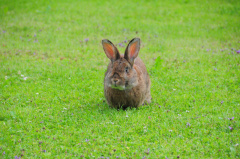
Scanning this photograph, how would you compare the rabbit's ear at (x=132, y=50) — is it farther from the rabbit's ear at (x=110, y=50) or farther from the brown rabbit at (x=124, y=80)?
Result: the rabbit's ear at (x=110, y=50)

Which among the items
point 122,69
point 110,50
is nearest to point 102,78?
point 110,50

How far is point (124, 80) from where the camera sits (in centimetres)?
643

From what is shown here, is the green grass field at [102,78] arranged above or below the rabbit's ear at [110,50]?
below

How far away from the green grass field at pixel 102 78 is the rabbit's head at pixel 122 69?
726 mm

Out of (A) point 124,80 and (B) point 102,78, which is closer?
(A) point 124,80

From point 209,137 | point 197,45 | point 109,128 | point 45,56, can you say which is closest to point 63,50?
point 45,56

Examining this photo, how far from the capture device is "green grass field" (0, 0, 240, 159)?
5.61 m

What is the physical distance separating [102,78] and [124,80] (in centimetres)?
284

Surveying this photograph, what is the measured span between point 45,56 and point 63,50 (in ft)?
2.82

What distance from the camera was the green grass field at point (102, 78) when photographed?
5605 millimetres

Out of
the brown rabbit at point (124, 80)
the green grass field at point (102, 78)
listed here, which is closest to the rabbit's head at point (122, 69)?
the brown rabbit at point (124, 80)

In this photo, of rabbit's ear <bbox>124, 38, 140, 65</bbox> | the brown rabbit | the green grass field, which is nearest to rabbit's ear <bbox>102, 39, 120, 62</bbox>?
the brown rabbit

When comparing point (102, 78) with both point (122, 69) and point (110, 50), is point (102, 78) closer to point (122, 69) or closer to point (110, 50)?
point (110, 50)

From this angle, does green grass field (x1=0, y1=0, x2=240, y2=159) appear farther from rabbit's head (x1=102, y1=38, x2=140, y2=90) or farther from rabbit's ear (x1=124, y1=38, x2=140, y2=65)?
rabbit's ear (x1=124, y1=38, x2=140, y2=65)
